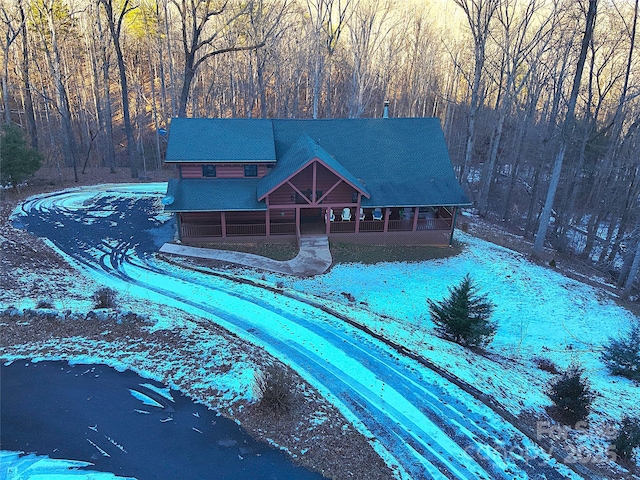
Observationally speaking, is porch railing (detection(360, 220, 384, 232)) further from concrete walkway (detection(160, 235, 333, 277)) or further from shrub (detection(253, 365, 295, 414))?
shrub (detection(253, 365, 295, 414))

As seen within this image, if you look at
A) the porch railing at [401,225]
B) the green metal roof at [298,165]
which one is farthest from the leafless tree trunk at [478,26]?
the green metal roof at [298,165]

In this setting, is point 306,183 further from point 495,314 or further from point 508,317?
point 508,317

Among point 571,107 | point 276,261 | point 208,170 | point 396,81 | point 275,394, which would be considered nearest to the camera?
point 275,394

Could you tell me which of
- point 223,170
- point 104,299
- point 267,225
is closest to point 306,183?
point 267,225

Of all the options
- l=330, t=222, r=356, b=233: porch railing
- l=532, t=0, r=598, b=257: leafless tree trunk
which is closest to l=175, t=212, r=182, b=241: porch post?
l=330, t=222, r=356, b=233: porch railing

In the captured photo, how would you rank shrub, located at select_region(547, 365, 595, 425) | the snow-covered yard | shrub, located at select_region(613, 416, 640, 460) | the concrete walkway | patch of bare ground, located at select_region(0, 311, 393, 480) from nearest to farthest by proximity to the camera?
patch of bare ground, located at select_region(0, 311, 393, 480) → shrub, located at select_region(613, 416, 640, 460) → shrub, located at select_region(547, 365, 595, 425) → the snow-covered yard → the concrete walkway

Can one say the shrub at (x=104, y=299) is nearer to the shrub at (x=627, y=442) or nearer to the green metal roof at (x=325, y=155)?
the green metal roof at (x=325, y=155)

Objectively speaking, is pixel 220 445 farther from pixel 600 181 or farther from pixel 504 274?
pixel 600 181
